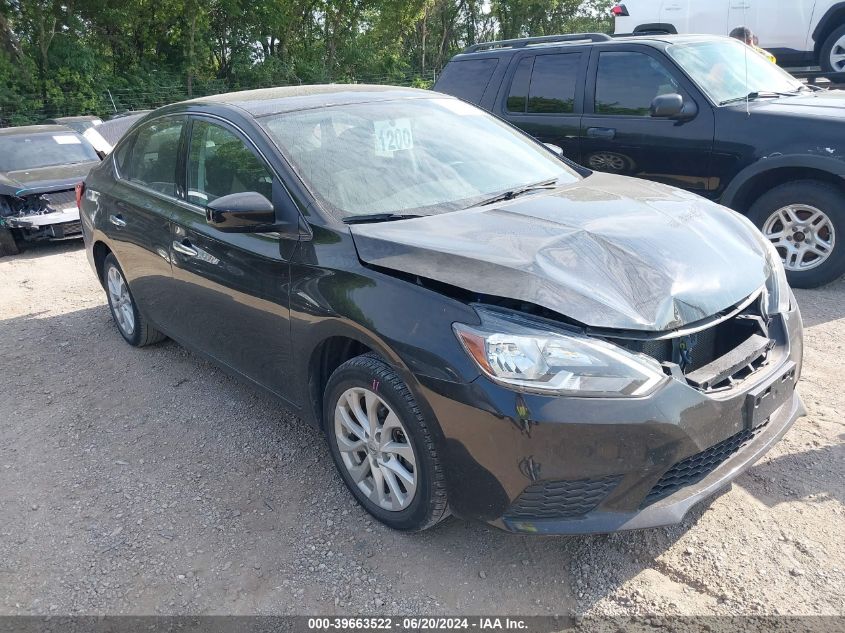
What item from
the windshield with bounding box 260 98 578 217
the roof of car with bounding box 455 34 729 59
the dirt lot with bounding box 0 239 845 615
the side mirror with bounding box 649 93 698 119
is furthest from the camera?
the roof of car with bounding box 455 34 729 59

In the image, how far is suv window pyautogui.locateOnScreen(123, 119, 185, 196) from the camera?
13.7ft

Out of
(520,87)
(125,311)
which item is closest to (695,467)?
(125,311)

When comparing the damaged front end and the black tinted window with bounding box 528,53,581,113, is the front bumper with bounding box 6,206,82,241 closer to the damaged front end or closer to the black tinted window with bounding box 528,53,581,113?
the damaged front end

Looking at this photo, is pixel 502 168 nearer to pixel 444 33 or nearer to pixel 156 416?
pixel 156 416

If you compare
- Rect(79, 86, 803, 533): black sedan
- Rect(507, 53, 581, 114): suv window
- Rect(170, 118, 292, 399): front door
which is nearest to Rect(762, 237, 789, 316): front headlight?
Rect(79, 86, 803, 533): black sedan

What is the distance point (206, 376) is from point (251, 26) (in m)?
20.8

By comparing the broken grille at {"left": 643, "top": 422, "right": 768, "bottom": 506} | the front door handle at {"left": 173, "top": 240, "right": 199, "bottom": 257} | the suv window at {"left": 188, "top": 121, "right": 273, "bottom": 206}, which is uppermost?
the suv window at {"left": 188, "top": 121, "right": 273, "bottom": 206}

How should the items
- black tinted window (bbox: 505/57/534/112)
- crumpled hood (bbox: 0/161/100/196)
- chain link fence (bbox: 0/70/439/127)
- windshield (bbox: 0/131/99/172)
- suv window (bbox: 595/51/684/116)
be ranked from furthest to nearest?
chain link fence (bbox: 0/70/439/127) < windshield (bbox: 0/131/99/172) < crumpled hood (bbox: 0/161/100/196) < black tinted window (bbox: 505/57/534/112) < suv window (bbox: 595/51/684/116)

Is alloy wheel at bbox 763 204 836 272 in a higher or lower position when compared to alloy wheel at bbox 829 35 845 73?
lower

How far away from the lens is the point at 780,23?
11508 mm

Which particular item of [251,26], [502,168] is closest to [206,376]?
[502,168]

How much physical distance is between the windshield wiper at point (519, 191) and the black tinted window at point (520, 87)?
334 cm

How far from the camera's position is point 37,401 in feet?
14.8

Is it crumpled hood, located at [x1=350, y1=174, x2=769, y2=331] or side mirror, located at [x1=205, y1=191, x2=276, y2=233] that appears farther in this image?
side mirror, located at [x1=205, y1=191, x2=276, y2=233]
